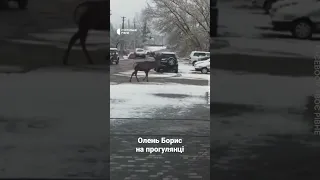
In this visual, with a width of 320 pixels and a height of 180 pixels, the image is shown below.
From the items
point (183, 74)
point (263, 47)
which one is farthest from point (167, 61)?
point (263, 47)

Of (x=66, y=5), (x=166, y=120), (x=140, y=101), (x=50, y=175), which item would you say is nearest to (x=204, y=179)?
(x=166, y=120)

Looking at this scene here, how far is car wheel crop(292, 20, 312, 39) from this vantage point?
3.92m

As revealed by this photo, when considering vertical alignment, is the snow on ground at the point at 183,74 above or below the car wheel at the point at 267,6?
below

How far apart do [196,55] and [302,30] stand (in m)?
1.09

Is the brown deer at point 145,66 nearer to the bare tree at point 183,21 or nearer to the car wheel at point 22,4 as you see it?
the bare tree at point 183,21

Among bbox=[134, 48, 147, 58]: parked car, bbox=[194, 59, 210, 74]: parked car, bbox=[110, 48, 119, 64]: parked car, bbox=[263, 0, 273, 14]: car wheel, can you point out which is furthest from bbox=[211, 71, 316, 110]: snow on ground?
bbox=[110, 48, 119, 64]: parked car

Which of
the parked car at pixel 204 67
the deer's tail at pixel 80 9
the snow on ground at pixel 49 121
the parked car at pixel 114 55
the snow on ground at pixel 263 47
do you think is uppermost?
the deer's tail at pixel 80 9

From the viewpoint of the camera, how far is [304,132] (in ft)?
13.0

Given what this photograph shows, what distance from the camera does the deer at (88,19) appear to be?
151 inches

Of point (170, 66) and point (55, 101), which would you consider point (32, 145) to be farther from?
point (170, 66)

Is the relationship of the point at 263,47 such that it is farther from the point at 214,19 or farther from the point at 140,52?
the point at 140,52

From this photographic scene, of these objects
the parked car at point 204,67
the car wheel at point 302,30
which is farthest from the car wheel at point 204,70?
the car wheel at point 302,30

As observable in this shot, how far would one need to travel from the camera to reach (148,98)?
12.4 ft

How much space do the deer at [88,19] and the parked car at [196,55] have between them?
0.85 metres
